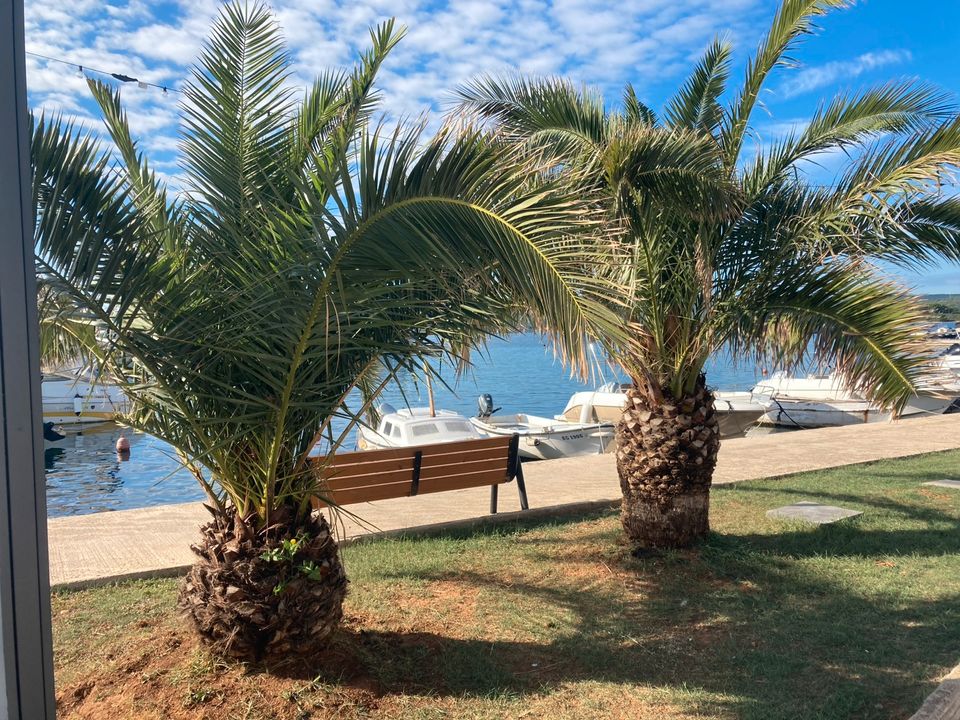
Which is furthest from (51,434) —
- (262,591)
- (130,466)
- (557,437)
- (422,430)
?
(262,591)

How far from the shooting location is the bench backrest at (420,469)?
6695mm

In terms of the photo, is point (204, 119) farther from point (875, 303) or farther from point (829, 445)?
point (829, 445)

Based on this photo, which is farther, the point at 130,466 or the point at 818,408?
the point at 818,408

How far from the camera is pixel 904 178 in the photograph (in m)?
5.48

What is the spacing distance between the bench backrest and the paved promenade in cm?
38

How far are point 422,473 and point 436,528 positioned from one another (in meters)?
0.53

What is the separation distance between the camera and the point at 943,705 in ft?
10.9

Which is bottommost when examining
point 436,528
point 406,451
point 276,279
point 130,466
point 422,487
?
point 130,466

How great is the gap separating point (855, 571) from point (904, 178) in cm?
302

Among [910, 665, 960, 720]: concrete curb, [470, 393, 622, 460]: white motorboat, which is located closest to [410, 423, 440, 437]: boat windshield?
[470, 393, 622, 460]: white motorboat

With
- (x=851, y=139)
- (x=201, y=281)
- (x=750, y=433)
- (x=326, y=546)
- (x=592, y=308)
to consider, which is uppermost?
(x=851, y=139)

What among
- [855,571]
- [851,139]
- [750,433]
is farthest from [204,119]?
[750,433]

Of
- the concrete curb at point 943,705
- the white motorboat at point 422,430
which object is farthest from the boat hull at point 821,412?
the concrete curb at point 943,705

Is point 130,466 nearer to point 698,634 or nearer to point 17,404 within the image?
point 698,634
